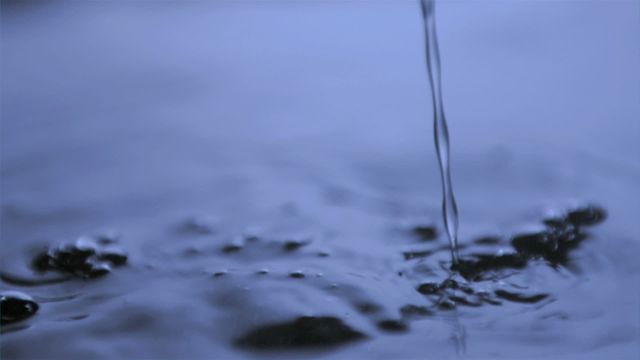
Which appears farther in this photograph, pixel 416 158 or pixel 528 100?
pixel 528 100

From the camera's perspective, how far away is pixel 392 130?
139cm

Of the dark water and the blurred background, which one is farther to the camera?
the blurred background

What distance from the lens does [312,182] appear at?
1242 millimetres

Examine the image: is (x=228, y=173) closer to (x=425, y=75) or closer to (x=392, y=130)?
(x=392, y=130)

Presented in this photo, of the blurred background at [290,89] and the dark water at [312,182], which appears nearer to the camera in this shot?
the dark water at [312,182]

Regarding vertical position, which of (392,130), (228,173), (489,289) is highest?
(392,130)

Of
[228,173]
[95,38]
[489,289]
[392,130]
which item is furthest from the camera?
[95,38]

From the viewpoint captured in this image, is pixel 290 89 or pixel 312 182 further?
pixel 290 89

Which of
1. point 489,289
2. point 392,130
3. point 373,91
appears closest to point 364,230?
point 489,289

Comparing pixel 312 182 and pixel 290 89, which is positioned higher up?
pixel 290 89

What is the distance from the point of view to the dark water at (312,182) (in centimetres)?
91

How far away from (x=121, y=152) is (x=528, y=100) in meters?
0.66

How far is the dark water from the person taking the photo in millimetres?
914

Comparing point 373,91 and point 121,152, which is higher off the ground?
point 373,91
